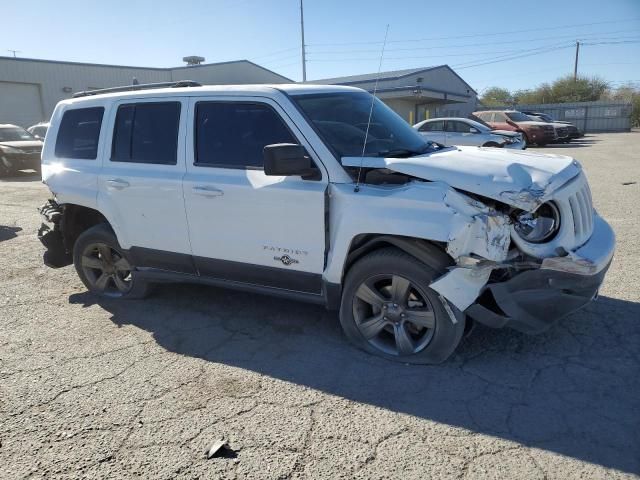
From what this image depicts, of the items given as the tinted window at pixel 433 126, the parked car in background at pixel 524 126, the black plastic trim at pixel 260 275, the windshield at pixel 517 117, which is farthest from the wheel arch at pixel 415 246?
the windshield at pixel 517 117

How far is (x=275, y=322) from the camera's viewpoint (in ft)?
14.3

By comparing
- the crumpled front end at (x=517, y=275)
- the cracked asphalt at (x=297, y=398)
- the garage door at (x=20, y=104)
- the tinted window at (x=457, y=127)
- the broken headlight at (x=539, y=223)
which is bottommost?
the cracked asphalt at (x=297, y=398)

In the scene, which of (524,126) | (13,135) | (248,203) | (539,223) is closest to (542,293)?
(539,223)

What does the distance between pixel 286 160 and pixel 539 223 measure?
178cm

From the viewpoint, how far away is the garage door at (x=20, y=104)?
2938 cm

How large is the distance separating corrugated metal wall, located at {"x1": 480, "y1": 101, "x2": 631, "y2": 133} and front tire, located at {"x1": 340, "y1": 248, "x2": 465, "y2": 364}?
39296 mm

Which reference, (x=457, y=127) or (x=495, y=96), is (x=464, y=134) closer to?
(x=457, y=127)

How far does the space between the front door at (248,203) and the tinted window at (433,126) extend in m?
14.9

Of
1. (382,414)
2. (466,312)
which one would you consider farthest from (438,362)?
(382,414)

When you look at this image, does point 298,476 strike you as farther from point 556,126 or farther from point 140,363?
point 556,126

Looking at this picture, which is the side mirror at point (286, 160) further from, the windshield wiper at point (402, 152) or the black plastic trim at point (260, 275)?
the black plastic trim at point (260, 275)

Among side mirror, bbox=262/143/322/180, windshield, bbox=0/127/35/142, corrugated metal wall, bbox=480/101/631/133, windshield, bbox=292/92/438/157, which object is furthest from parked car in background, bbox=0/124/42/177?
corrugated metal wall, bbox=480/101/631/133

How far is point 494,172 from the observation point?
10.7 ft

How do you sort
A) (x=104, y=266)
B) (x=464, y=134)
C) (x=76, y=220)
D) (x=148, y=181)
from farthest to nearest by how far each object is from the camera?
(x=464, y=134), (x=76, y=220), (x=104, y=266), (x=148, y=181)
